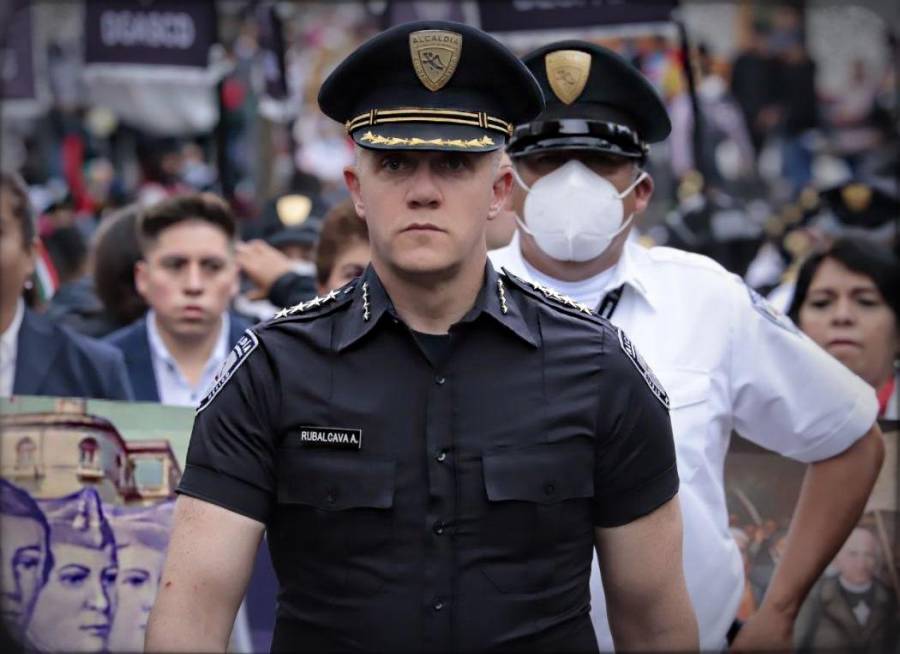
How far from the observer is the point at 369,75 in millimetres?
3809

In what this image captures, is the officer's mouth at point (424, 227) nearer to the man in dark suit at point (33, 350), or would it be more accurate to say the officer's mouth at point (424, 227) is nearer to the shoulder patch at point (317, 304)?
the shoulder patch at point (317, 304)

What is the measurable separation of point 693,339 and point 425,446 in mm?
1481

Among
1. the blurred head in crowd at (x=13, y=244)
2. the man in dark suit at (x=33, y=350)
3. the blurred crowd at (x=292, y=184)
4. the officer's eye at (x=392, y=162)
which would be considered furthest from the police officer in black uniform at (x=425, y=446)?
the blurred head in crowd at (x=13, y=244)

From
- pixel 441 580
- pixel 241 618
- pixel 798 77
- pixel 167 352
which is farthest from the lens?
pixel 798 77

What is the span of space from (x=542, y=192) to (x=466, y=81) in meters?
1.43

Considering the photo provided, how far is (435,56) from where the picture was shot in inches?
147

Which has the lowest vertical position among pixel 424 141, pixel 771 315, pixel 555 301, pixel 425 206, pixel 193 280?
pixel 193 280

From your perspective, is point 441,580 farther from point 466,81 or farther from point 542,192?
point 542,192

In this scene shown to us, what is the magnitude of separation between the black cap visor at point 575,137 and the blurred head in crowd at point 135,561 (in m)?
1.70

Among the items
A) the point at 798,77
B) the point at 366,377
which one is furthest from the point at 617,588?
the point at 798,77

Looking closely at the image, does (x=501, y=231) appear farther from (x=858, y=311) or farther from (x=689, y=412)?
(x=858, y=311)

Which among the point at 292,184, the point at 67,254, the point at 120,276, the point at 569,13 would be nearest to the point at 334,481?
the point at 120,276

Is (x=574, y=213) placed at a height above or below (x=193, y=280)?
above

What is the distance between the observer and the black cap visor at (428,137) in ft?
11.8
